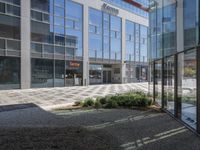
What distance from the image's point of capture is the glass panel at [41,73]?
23.3 metres

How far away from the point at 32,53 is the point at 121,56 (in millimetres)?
14861

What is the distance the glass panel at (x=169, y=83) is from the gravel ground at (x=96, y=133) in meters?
0.78

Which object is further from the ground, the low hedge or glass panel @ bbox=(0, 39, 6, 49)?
glass panel @ bbox=(0, 39, 6, 49)

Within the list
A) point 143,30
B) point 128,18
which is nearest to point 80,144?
point 128,18

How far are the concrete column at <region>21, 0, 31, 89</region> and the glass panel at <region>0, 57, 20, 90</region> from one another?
0.44 metres

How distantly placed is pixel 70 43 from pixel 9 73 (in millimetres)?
7797

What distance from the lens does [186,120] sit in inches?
294

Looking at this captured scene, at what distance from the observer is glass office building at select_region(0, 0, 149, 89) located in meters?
22.0

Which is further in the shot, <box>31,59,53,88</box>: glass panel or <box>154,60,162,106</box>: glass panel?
<box>31,59,53,88</box>: glass panel

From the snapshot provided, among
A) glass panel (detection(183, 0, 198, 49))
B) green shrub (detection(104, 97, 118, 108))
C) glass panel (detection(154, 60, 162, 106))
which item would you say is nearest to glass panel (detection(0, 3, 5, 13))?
glass panel (detection(183, 0, 198, 49))

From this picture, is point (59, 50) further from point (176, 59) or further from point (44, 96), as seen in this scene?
point (176, 59)

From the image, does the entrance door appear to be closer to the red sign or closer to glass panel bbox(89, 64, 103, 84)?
glass panel bbox(89, 64, 103, 84)

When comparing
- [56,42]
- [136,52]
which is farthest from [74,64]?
[136,52]

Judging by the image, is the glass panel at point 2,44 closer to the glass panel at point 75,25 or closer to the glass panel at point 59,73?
the glass panel at point 59,73
